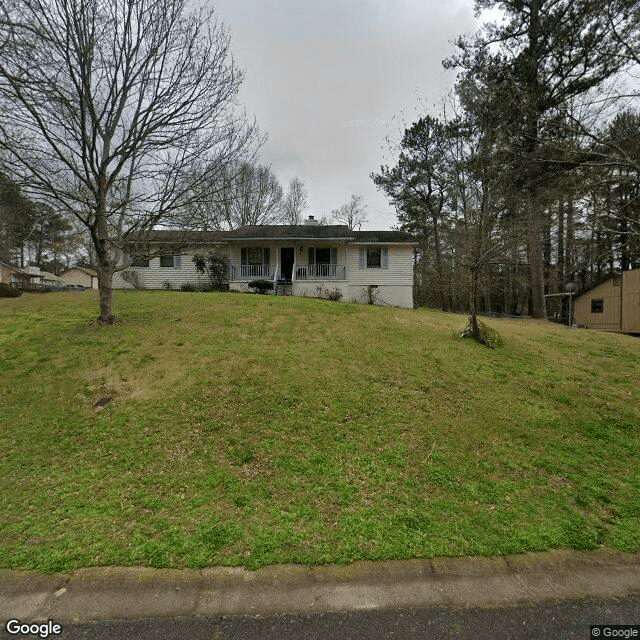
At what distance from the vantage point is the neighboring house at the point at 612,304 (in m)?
16.6

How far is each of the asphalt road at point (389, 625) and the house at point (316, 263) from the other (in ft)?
54.6

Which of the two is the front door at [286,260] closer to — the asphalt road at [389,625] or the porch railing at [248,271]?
the porch railing at [248,271]

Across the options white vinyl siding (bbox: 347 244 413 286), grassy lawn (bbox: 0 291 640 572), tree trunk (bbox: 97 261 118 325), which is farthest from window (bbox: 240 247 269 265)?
grassy lawn (bbox: 0 291 640 572)

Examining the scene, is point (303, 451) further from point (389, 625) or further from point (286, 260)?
point (286, 260)

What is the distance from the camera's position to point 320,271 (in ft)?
61.5

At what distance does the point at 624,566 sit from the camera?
93.6 inches

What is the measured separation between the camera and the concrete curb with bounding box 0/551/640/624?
2.06 metres

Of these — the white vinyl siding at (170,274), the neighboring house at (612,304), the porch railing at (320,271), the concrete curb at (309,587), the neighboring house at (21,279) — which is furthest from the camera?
the neighboring house at (21,279)

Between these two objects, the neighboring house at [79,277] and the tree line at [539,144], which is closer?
the tree line at [539,144]

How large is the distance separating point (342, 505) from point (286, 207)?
104 ft

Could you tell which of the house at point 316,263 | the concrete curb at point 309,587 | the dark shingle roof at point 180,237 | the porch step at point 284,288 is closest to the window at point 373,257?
the house at point 316,263

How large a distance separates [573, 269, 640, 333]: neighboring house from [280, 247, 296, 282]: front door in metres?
18.6

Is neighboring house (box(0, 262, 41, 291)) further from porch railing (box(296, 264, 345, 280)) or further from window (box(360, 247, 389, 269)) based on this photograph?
window (box(360, 247, 389, 269))

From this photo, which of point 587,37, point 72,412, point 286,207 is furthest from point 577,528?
point 286,207
